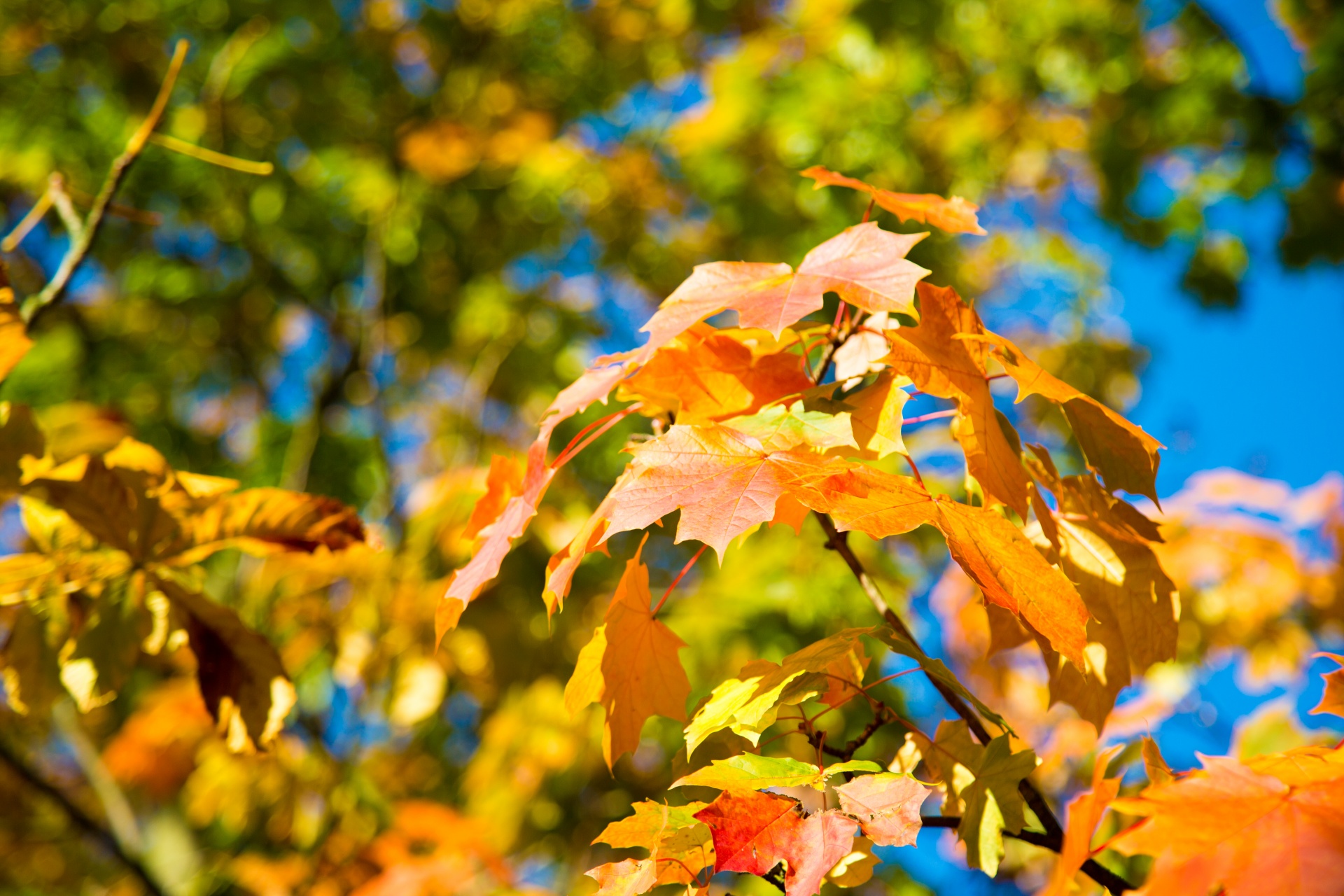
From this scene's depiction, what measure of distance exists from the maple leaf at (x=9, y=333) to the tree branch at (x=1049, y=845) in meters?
0.89

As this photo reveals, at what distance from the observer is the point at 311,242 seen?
395 centimetres

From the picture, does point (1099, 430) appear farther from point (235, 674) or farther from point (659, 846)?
point (235, 674)

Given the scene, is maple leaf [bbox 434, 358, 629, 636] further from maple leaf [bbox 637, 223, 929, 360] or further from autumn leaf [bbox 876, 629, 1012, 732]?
autumn leaf [bbox 876, 629, 1012, 732]

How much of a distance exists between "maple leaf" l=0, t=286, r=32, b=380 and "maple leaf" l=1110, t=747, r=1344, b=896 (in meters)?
0.97

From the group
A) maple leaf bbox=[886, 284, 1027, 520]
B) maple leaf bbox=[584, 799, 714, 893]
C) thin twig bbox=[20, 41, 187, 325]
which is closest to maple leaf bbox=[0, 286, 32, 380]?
thin twig bbox=[20, 41, 187, 325]

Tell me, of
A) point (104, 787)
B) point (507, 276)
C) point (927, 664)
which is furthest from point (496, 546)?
point (507, 276)

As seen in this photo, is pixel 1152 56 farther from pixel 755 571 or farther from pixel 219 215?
pixel 219 215

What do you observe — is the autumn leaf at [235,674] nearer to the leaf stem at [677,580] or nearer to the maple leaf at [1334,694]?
the leaf stem at [677,580]

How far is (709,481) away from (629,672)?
0.23m

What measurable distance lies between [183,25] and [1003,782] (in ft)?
14.3

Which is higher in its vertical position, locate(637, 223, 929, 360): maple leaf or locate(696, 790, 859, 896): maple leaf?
locate(637, 223, 929, 360): maple leaf

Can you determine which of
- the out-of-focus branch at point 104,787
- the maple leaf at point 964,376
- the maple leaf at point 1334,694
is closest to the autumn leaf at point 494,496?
the maple leaf at point 964,376

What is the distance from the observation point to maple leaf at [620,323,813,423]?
30.8 inches

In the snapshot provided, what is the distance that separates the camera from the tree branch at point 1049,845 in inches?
26.5
